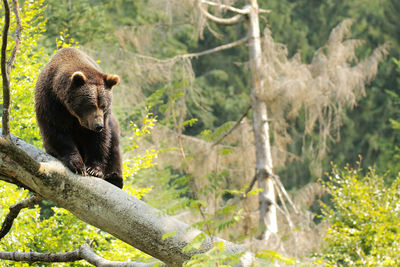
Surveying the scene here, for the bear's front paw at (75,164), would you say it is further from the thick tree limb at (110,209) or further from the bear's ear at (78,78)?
the bear's ear at (78,78)

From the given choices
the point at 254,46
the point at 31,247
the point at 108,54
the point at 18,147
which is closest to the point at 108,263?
the point at 18,147

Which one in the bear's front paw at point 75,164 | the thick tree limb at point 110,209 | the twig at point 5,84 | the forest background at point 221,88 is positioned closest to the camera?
the twig at point 5,84

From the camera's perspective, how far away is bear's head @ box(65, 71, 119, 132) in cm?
407

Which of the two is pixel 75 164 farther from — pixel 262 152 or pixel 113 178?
pixel 262 152

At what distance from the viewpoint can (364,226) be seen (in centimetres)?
1018

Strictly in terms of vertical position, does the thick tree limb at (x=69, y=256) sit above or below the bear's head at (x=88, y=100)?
below

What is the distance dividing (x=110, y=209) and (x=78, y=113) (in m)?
1.29

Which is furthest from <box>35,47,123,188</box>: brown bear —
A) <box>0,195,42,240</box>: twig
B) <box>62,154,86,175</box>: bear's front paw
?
<box>0,195,42,240</box>: twig

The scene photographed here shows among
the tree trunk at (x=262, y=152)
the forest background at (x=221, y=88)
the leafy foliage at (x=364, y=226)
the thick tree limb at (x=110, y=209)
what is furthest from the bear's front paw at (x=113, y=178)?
the tree trunk at (x=262, y=152)

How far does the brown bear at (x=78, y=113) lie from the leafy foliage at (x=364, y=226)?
603 cm

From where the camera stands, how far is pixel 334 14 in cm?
2581

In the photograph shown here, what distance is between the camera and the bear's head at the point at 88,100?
4.07 m

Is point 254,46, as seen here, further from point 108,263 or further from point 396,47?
point 396,47

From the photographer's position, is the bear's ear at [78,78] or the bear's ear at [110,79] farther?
the bear's ear at [110,79]
